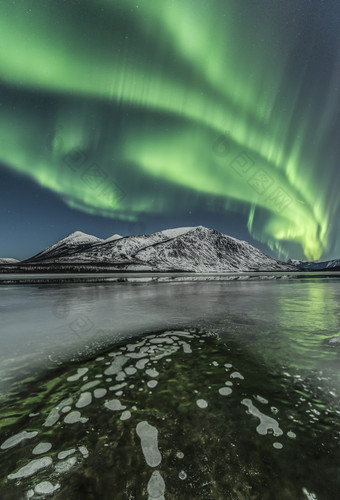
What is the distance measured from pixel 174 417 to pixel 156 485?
52.0 inches

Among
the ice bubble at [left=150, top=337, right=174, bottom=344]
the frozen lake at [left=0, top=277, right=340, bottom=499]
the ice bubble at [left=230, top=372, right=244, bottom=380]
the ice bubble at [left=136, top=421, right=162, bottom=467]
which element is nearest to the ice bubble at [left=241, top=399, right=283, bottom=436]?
the frozen lake at [left=0, top=277, right=340, bottom=499]

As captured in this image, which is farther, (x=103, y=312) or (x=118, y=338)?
(x=103, y=312)

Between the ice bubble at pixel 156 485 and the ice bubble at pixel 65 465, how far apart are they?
1225mm

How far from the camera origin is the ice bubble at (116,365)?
630cm

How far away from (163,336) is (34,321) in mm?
8537

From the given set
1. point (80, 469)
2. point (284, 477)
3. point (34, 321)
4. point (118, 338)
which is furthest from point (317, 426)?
point (34, 321)

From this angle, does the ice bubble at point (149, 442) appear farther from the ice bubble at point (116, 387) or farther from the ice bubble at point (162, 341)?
the ice bubble at point (162, 341)

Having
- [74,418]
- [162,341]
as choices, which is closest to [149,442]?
[74,418]

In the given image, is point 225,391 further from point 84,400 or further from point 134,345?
point 134,345

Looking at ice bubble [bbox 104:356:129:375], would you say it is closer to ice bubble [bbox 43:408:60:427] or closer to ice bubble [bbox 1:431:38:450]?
ice bubble [bbox 43:408:60:427]

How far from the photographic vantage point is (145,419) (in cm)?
429

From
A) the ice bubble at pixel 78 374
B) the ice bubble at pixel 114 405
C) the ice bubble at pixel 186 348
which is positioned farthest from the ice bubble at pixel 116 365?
the ice bubble at pixel 186 348

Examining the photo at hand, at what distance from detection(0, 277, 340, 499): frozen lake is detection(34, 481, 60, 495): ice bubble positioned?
0.04 m

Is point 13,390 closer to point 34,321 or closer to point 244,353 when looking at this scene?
point 244,353
